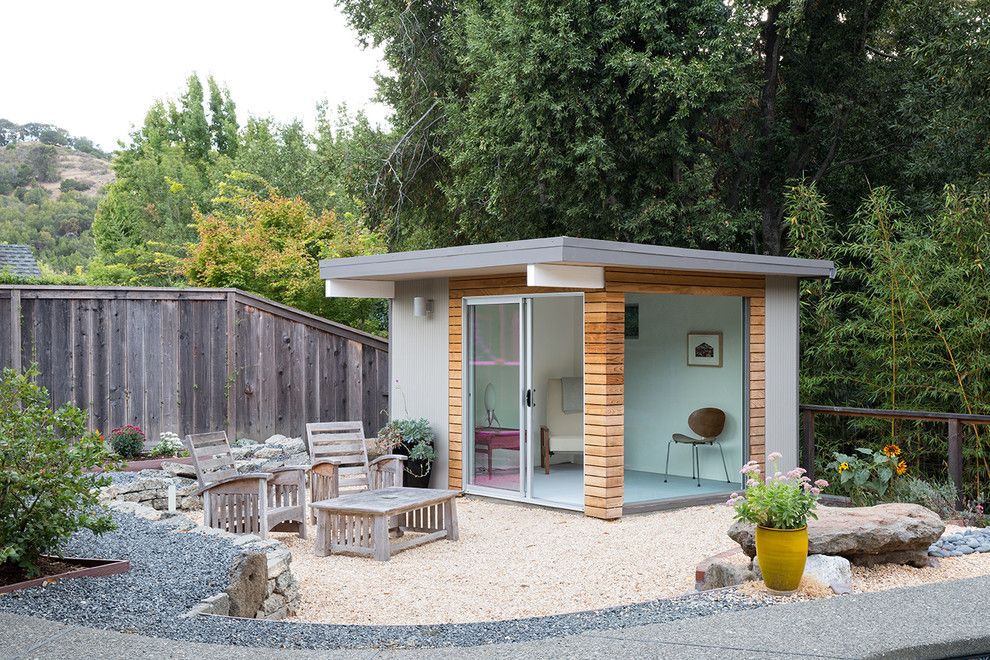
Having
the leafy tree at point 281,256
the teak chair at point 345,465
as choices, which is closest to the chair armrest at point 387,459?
the teak chair at point 345,465

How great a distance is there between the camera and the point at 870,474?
27.0 ft

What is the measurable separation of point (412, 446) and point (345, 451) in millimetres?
756

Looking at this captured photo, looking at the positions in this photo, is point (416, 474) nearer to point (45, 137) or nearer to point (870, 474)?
point (870, 474)

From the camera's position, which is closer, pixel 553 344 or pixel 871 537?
pixel 871 537

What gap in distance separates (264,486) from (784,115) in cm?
903

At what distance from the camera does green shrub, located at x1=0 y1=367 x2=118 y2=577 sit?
442 cm

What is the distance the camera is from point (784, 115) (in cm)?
1283

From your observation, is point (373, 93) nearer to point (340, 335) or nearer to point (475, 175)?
point (475, 175)

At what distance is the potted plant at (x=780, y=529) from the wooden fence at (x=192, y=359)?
21.4 feet

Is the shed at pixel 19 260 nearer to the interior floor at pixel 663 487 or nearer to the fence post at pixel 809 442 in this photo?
the interior floor at pixel 663 487

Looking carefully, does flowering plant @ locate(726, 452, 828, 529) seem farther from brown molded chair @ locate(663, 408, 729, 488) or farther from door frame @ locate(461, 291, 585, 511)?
brown molded chair @ locate(663, 408, 729, 488)

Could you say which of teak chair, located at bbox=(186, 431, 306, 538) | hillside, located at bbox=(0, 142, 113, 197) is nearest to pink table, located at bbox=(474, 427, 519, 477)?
teak chair, located at bbox=(186, 431, 306, 538)

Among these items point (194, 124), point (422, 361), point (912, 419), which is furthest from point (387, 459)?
point (194, 124)

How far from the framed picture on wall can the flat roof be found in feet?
3.85
